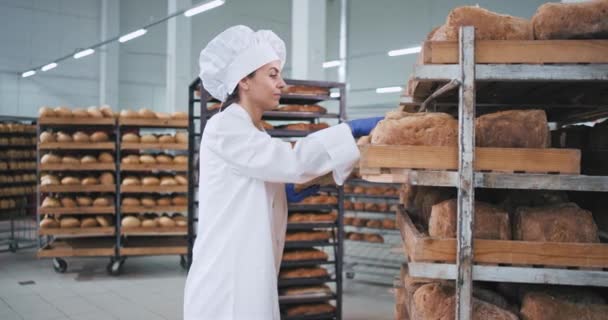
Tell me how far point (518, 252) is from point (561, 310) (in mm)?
289

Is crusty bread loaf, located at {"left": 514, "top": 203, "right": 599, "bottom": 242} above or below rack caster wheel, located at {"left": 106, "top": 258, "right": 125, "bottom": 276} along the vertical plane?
above

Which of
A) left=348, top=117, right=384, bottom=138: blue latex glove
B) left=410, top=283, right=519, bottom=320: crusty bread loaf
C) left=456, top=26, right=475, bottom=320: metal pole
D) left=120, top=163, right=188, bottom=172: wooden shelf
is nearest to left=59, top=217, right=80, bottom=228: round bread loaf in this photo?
left=120, top=163, right=188, bottom=172: wooden shelf

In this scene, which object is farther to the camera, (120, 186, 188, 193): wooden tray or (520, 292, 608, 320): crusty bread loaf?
(120, 186, 188, 193): wooden tray

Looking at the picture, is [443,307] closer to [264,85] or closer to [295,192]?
[295,192]

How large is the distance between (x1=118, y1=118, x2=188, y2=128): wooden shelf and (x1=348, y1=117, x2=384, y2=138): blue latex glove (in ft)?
17.5

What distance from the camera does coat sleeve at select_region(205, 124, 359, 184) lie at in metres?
1.94

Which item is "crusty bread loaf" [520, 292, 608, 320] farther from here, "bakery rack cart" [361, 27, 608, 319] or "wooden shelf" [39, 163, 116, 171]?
"wooden shelf" [39, 163, 116, 171]

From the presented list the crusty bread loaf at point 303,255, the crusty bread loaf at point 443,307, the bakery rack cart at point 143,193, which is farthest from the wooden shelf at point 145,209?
the crusty bread loaf at point 443,307

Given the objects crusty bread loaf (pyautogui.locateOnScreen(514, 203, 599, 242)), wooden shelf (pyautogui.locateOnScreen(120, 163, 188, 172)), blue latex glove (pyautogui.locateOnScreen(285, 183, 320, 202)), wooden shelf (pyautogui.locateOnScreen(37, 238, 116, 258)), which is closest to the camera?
crusty bread loaf (pyautogui.locateOnScreen(514, 203, 599, 242))

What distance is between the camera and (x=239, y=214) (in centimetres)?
211

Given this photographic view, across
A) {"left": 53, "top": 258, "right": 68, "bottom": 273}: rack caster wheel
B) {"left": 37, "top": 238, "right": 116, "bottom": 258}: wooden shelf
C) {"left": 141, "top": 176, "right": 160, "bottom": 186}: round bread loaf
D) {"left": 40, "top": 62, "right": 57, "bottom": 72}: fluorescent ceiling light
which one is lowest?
{"left": 53, "top": 258, "right": 68, "bottom": 273}: rack caster wheel

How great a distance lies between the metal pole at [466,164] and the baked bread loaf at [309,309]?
10.1 feet

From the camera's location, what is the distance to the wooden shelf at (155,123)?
7023 millimetres

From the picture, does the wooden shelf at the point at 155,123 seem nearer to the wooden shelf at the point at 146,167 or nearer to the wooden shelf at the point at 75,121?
the wooden shelf at the point at 75,121
